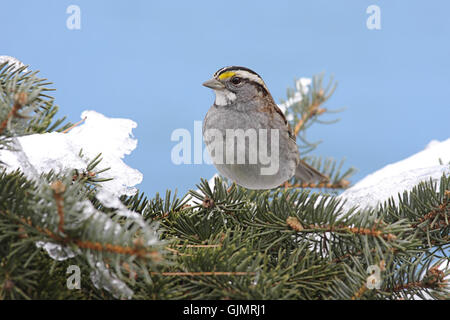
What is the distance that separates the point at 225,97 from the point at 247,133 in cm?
32

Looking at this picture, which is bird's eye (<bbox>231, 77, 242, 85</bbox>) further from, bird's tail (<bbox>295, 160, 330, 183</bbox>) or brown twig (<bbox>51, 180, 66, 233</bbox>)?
brown twig (<bbox>51, 180, 66, 233</bbox>)

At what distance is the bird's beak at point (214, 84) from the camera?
9.01 ft

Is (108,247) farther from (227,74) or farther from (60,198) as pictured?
(227,74)

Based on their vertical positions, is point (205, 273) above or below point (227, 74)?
below

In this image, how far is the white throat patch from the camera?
2.81 metres

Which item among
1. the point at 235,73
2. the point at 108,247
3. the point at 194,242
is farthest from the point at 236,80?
the point at 108,247

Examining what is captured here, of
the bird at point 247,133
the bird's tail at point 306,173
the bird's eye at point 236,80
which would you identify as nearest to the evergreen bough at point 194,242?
the bird at point 247,133

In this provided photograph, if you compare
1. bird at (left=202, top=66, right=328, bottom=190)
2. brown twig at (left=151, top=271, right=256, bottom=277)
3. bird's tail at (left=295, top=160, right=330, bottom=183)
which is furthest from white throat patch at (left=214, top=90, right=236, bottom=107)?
brown twig at (left=151, top=271, right=256, bottom=277)

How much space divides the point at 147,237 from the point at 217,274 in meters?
0.39

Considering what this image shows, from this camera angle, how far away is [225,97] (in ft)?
9.25

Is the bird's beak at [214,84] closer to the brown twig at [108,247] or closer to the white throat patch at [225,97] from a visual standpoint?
the white throat patch at [225,97]

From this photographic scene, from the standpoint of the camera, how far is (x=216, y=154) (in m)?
2.57
